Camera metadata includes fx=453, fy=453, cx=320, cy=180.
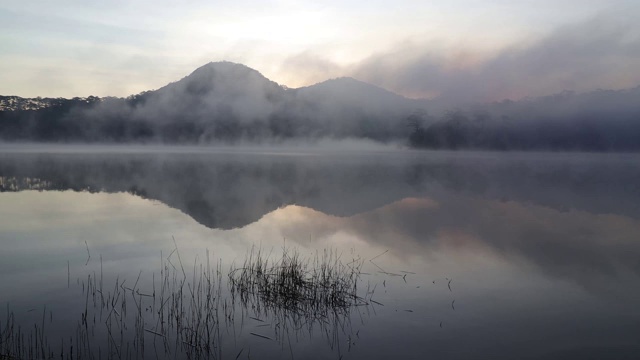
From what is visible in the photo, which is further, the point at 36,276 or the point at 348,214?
the point at 348,214

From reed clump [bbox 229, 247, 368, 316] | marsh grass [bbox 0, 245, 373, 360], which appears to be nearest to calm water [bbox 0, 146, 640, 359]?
marsh grass [bbox 0, 245, 373, 360]

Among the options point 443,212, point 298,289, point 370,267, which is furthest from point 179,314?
point 443,212

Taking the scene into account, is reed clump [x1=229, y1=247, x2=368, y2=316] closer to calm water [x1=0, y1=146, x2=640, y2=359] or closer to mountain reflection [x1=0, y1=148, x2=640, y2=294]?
calm water [x1=0, y1=146, x2=640, y2=359]

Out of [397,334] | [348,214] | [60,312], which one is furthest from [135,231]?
[397,334]

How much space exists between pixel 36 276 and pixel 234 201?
1883cm

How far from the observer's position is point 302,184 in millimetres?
42875

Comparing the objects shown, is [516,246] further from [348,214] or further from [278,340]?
[278,340]

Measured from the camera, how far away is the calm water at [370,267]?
8.37m

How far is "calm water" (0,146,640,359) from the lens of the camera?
8367mm

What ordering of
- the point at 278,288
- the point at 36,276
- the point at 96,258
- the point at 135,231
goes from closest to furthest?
the point at 278,288
the point at 36,276
the point at 96,258
the point at 135,231

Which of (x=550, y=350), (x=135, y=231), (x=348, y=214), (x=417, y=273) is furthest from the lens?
(x=348, y=214)

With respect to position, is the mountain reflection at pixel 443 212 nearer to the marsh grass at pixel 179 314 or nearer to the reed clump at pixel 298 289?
the reed clump at pixel 298 289

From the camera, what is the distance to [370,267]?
13.6 metres

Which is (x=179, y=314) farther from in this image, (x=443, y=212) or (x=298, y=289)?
(x=443, y=212)
